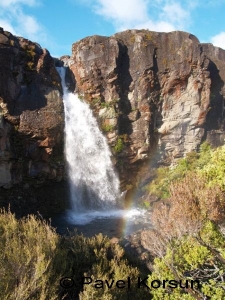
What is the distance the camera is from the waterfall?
20984 mm

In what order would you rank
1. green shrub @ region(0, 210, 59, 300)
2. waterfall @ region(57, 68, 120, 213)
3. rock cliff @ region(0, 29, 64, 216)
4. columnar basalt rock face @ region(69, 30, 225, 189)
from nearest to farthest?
green shrub @ region(0, 210, 59, 300) → rock cliff @ region(0, 29, 64, 216) → waterfall @ region(57, 68, 120, 213) → columnar basalt rock face @ region(69, 30, 225, 189)

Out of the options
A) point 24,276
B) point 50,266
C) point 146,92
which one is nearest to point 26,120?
point 146,92

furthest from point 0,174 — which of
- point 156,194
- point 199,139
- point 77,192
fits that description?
point 199,139

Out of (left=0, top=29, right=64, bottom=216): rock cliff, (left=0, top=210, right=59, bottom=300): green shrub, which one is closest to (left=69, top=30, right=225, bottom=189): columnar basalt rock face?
(left=0, top=29, right=64, bottom=216): rock cliff

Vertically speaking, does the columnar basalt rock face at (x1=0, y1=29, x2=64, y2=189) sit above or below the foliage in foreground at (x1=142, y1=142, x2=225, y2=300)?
above

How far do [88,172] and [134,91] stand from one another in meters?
9.17

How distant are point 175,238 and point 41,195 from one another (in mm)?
14350

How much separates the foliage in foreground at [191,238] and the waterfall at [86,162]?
1336cm

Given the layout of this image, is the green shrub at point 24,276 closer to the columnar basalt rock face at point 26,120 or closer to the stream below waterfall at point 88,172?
the columnar basalt rock face at point 26,120

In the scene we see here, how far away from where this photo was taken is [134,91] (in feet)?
81.0

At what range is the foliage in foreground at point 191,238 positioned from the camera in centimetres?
674

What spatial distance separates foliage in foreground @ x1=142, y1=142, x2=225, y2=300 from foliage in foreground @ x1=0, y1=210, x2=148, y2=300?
1.37m

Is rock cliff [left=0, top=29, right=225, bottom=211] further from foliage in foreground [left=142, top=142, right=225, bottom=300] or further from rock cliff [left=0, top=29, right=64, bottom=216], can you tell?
foliage in foreground [left=142, top=142, right=225, bottom=300]

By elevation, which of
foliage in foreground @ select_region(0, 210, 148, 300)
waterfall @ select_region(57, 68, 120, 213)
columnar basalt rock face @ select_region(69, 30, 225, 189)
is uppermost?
columnar basalt rock face @ select_region(69, 30, 225, 189)
